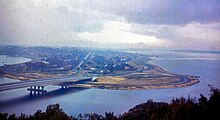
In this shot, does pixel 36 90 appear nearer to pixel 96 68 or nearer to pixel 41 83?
pixel 41 83

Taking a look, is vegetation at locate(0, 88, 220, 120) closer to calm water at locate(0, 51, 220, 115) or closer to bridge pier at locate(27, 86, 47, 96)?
calm water at locate(0, 51, 220, 115)

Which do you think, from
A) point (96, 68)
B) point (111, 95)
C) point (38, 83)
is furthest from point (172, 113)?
point (38, 83)

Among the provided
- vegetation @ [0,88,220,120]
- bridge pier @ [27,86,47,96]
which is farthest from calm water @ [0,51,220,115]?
vegetation @ [0,88,220,120]

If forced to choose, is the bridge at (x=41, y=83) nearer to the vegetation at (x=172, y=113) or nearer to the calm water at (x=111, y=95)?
the calm water at (x=111, y=95)

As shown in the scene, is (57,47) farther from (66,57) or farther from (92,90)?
(92,90)

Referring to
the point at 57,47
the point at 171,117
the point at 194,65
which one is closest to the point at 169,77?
the point at 194,65

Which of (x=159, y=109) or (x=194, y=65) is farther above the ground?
(x=194, y=65)

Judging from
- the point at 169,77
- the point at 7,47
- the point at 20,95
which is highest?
the point at 7,47
